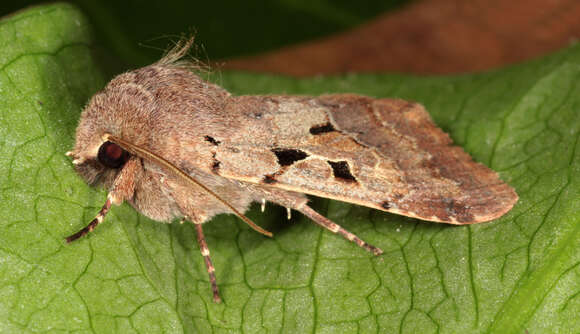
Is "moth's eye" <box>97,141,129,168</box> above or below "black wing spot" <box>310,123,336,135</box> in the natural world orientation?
below

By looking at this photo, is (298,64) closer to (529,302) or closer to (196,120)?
(196,120)

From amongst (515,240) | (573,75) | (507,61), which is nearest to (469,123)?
(573,75)

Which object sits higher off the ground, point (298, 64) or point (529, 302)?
point (529, 302)

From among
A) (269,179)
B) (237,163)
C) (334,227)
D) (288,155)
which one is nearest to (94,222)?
(237,163)

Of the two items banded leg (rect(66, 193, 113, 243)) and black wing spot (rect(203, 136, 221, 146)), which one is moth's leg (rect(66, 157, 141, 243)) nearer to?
banded leg (rect(66, 193, 113, 243))

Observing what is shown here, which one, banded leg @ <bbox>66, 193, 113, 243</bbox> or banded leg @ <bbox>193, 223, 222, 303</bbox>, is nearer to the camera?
banded leg @ <bbox>66, 193, 113, 243</bbox>

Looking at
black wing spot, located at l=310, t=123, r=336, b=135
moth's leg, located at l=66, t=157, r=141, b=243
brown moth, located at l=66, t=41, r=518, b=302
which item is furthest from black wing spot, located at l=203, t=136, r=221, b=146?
black wing spot, located at l=310, t=123, r=336, b=135

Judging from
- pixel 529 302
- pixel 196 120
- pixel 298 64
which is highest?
pixel 196 120
